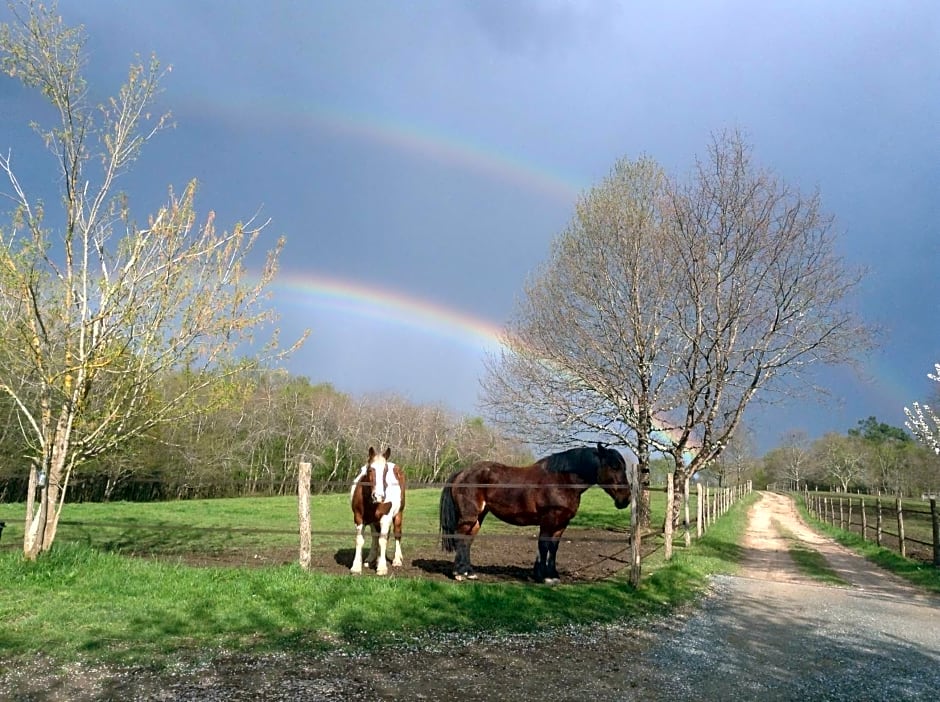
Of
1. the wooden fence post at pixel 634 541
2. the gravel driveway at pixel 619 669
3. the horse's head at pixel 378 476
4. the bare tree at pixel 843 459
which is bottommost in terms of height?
the gravel driveway at pixel 619 669

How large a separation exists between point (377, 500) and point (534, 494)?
2367 mm

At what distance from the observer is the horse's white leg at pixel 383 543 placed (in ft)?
31.5

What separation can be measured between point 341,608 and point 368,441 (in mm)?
46052

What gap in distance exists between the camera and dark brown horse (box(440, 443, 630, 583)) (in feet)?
32.7

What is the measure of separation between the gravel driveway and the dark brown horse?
8.00 ft

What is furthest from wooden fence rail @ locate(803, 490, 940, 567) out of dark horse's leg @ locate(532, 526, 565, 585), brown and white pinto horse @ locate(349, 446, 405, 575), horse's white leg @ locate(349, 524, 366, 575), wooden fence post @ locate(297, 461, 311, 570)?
wooden fence post @ locate(297, 461, 311, 570)

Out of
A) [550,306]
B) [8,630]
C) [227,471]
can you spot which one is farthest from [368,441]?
[8,630]

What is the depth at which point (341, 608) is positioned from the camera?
6.88m

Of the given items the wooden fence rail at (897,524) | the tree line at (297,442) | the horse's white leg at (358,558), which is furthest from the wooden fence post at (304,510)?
the tree line at (297,442)

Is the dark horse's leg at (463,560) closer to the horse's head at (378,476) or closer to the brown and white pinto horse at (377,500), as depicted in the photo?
the brown and white pinto horse at (377,500)

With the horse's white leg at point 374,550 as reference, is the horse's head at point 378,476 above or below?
above

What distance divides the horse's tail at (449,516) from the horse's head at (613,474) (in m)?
2.28

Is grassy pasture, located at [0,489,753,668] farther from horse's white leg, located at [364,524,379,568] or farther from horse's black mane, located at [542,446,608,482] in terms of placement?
horse's white leg, located at [364,524,379,568]

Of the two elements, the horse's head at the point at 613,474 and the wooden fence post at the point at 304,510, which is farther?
the horse's head at the point at 613,474
